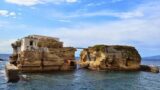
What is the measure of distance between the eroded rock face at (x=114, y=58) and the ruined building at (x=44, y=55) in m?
9.98

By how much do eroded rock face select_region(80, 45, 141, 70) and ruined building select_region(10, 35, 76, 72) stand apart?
9.98 m

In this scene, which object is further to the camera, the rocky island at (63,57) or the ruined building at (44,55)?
the rocky island at (63,57)

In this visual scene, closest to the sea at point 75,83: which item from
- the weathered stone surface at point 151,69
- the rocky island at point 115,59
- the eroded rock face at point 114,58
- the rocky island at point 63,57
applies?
the rocky island at point 63,57

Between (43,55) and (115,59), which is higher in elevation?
(43,55)

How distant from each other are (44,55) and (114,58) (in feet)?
79.8

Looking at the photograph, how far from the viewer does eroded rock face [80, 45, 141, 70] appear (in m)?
90.1

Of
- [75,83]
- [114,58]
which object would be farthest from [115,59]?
[75,83]

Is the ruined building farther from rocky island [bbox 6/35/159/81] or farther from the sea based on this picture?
the sea

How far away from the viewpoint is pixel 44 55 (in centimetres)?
7706

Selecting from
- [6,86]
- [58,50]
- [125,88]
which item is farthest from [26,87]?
[58,50]

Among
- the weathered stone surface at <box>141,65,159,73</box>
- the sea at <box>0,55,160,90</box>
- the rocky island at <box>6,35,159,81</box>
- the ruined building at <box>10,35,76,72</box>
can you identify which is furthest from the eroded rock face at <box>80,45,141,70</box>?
the sea at <box>0,55,160,90</box>

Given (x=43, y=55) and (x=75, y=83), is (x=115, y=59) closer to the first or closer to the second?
(x=43, y=55)

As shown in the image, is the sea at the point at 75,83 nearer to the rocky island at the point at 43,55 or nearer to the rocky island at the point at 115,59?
the rocky island at the point at 43,55

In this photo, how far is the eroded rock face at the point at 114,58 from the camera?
9012 centimetres
